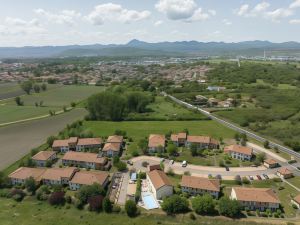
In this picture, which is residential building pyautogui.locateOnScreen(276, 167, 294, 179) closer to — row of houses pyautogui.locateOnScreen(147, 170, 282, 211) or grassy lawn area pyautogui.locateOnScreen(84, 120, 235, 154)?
row of houses pyautogui.locateOnScreen(147, 170, 282, 211)

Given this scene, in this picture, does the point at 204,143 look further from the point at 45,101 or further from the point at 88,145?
the point at 45,101

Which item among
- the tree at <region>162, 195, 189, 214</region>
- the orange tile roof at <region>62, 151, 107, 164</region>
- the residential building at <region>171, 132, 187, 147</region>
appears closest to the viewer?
the tree at <region>162, 195, 189, 214</region>

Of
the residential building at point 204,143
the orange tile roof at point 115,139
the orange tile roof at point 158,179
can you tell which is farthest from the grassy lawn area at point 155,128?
the orange tile roof at point 158,179

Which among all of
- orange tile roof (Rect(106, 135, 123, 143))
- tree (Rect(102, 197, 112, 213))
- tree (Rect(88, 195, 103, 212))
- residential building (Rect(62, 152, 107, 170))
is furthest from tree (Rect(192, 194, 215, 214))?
orange tile roof (Rect(106, 135, 123, 143))

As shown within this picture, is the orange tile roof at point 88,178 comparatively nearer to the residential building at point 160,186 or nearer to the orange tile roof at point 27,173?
the orange tile roof at point 27,173

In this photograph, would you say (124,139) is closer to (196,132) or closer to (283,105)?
(196,132)
